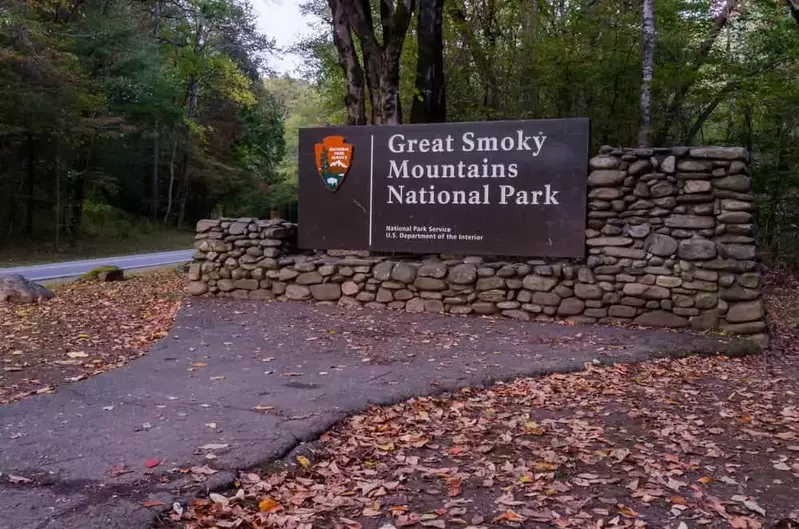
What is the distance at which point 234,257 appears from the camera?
1070cm

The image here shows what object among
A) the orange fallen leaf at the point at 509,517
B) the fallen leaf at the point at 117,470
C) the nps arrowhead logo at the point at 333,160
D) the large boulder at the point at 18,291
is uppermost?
the nps arrowhead logo at the point at 333,160

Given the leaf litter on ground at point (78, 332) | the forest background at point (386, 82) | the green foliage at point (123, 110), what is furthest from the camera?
the green foliage at point (123, 110)

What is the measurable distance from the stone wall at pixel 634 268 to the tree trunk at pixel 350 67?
2919mm

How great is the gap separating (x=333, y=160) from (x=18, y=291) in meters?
5.00

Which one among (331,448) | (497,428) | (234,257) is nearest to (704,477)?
(497,428)

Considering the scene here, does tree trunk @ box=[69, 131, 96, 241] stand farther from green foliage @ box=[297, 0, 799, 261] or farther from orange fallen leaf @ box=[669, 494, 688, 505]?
orange fallen leaf @ box=[669, 494, 688, 505]

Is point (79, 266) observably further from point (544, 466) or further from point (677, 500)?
point (677, 500)

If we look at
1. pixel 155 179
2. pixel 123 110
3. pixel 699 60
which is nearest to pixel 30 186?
pixel 123 110

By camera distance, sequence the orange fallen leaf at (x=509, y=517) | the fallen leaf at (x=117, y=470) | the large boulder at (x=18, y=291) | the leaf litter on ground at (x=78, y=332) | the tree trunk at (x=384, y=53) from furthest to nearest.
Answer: the tree trunk at (x=384, y=53)
the large boulder at (x=18, y=291)
the leaf litter on ground at (x=78, y=332)
the fallen leaf at (x=117, y=470)
the orange fallen leaf at (x=509, y=517)

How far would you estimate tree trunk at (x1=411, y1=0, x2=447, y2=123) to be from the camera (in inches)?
499

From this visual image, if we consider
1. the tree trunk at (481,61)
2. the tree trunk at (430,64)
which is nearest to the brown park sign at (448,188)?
the tree trunk at (430,64)

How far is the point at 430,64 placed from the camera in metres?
12.7

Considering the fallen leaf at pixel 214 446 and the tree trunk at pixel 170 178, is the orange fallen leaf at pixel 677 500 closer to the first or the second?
the fallen leaf at pixel 214 446

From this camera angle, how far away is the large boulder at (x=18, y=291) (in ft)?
33.8
